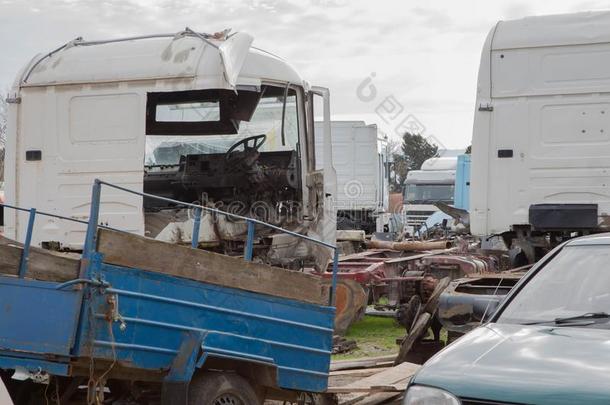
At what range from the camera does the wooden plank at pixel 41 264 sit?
15.8 feet

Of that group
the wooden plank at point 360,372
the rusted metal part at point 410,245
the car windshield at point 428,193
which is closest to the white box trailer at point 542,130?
the wooden plank at point 360,372

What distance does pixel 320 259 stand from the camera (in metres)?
9.21

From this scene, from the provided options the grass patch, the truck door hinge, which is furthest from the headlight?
the truck door hinge

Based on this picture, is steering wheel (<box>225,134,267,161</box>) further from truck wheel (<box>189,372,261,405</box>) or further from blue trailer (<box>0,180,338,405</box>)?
truck wheel (<box>189,372,261,405</box>)

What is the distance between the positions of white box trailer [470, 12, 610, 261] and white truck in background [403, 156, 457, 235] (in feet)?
53.0

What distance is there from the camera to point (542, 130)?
8.95 metres

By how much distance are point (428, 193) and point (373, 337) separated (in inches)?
623

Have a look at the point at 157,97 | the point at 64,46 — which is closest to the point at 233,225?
the point at 157,97

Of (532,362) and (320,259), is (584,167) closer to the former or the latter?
(320,259)

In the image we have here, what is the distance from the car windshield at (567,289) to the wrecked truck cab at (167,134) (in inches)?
170

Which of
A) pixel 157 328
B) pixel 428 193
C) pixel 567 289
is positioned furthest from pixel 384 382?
pixel 428 193

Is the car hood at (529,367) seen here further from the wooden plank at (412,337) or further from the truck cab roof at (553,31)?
the truck cab roof at (553,31)

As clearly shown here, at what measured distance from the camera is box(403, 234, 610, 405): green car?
3.45 metres

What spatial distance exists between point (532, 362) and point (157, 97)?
6695 millimetres
